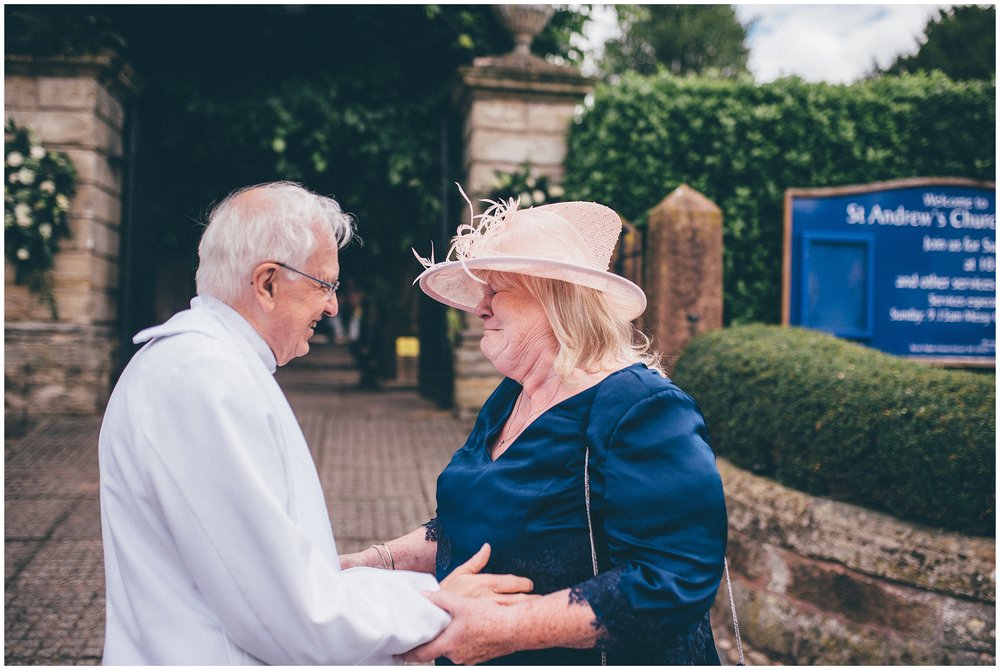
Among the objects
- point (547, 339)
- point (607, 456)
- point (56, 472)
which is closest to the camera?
point (607, 456)

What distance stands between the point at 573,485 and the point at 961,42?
20.2 metres

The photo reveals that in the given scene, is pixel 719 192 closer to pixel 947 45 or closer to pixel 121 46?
pixel 121 46

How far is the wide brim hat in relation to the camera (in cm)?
187

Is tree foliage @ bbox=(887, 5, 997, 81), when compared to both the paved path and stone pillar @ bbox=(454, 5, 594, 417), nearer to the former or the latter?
stone pillar @ bbox=(454, 5, 594, 417)

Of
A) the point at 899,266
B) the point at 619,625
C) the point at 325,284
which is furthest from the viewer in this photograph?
the point at 899,266

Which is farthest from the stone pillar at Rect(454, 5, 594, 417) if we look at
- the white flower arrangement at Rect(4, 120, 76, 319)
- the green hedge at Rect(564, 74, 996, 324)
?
the white flower arrangement at Rect(4, 120, 76, 319)

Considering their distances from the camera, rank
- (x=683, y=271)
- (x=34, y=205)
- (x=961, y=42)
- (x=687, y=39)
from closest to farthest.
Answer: (x=683, y=271), (x=34, y=205), (x=961, y=42), (x=687, y=39)

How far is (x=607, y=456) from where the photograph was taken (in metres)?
1.67

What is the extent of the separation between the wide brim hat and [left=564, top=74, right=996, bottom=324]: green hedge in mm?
5546

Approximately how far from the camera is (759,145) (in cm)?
752

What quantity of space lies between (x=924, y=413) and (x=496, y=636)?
3.00 m

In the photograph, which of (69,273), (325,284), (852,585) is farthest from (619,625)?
(69,273)

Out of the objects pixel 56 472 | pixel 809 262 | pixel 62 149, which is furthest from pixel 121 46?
pixel 809 262

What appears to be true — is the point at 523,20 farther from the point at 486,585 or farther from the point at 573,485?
the point at 486,585
